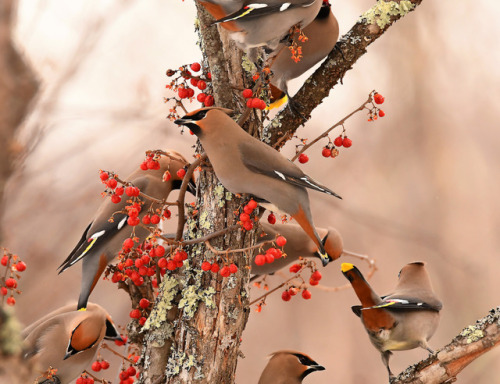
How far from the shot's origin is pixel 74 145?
2.97 m

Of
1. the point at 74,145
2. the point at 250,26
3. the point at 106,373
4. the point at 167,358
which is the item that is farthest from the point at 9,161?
the point at 106,373

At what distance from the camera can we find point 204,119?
5.48 feet

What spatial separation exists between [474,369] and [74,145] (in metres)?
2.55

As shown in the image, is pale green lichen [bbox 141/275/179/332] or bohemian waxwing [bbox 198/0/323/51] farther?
pale green lichen [bbox 141/275/179/332]

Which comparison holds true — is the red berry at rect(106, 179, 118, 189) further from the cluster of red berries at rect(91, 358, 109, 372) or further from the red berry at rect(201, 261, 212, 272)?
the cluster of red berries at rect(91, 358, 109, 372)

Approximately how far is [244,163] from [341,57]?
24.3 inches

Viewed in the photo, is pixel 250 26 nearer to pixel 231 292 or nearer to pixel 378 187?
pixel 231 292

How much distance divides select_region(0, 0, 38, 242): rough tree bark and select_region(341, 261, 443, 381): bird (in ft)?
5.05

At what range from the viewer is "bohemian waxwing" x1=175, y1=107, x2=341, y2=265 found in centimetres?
166

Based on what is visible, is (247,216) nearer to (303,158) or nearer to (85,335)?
(303,158)

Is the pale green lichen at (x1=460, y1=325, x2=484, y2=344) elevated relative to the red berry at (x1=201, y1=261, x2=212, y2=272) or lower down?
lower down

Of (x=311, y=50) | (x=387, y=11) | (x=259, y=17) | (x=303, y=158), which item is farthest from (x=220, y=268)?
(x=387, y=11)

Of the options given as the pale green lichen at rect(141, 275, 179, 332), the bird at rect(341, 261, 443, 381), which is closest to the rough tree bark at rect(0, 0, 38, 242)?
the pale green lichen at rect(141, 275, 179, 332)

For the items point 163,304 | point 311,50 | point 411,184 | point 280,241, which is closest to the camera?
point 280,241
